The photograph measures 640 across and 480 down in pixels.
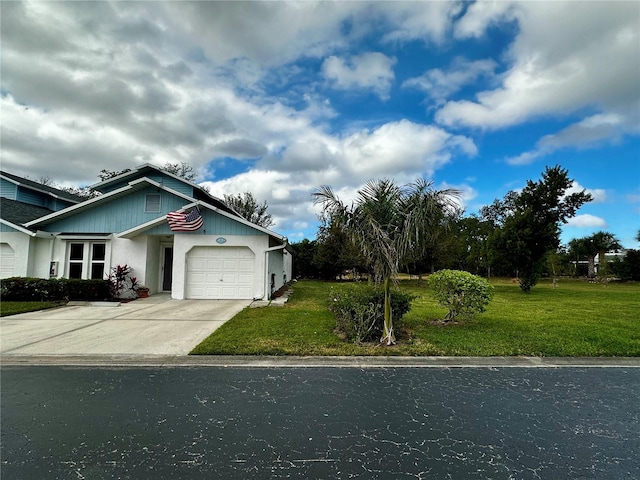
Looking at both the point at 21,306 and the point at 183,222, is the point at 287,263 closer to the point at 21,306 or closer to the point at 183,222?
the point at 183,222

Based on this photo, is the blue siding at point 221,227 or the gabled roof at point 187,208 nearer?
the gabled roof at point 187,208

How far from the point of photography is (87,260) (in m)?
14.4

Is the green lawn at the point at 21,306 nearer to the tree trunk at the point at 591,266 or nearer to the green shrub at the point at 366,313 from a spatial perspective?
the green shrub at the point at 366,313

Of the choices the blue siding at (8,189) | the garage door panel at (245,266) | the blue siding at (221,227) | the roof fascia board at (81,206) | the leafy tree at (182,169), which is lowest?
the garage door panel at (245,266)

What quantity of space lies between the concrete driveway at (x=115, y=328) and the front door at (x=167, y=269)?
338cm

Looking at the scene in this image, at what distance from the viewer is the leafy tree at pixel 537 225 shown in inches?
824

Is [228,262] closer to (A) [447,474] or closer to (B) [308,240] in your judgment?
(A) [447,474]

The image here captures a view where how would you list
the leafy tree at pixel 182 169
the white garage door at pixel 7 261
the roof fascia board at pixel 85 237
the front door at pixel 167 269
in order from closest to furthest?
1. the white garage door at pixel 7 261
2. the roof fascia board at pixel 85 237
3. the front door at pixel 167 269
4. the leafy tree at pixel 182 169

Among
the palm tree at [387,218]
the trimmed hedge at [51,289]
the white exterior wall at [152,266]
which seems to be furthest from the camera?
the white exterior wall at [152,266]

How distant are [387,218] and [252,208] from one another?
34.4m

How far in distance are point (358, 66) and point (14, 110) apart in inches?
503

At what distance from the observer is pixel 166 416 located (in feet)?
11.9

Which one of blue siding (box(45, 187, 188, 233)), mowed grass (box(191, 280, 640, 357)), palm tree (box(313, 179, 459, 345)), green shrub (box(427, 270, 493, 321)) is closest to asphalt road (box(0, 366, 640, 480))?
mowed grass (box(191, 280, 640, 357))

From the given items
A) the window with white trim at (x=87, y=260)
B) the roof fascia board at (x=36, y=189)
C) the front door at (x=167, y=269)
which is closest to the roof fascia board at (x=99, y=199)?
the window with white trim at (x=87, y=260)
